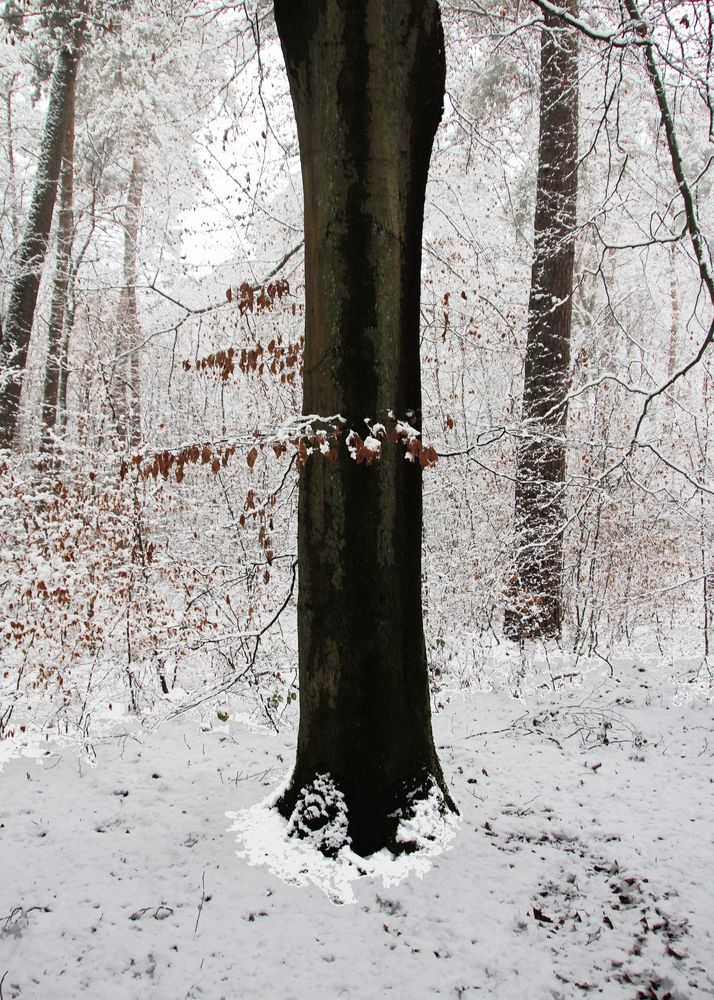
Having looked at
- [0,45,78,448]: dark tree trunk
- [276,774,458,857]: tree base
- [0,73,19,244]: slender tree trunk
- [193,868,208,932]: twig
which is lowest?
[193,868,208,932]: twig

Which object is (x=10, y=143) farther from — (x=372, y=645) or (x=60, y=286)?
(x=372, y=645)

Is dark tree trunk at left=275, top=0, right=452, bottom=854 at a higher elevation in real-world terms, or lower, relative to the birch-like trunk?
lower

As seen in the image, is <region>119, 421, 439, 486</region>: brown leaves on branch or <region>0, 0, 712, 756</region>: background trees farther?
<region>0, 0, 712, 756</region>: background trees

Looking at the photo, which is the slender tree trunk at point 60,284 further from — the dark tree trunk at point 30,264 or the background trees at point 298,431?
the background trees at point 298,431

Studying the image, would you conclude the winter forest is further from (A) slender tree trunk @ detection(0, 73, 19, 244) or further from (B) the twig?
(A) slender tree trunk @ detection(0, 73, 19, 244)

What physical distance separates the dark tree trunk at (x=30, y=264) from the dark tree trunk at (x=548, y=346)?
6695 mm

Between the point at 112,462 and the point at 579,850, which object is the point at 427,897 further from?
the point at 112,462

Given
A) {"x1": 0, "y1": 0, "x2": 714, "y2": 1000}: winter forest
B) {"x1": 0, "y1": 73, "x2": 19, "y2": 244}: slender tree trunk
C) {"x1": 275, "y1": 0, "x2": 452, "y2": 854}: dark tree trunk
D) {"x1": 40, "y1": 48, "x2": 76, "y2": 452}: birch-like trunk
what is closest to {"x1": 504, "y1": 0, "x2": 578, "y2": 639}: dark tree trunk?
{"x1": 0, "y1": 0, "x2": 714, "y2": 1000}: winter forest

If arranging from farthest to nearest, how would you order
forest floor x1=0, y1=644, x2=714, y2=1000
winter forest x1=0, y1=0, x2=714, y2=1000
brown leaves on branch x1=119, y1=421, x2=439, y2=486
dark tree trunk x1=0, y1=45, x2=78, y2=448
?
dark tree trunk x1=0, y1=45, x2=78, y2=448
brown leaves on branch x1=119, y1=421, x2=439, y2=486
winter forest x1=0, y1=0, x2=714, y2=1000
forest floor x1=0, y1=644, x2=714, y2=1000

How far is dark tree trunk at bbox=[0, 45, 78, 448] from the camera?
8633 millimetres

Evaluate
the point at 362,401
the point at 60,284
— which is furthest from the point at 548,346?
the point at 60,284

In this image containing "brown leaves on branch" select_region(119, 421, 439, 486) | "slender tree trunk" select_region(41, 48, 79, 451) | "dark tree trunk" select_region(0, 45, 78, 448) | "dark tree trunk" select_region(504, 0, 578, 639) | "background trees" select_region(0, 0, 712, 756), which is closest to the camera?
"brown leaves on branch" select_region(119, 421, 439, 486)

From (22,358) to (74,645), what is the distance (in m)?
5.32

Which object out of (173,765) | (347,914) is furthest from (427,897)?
(173,765)
